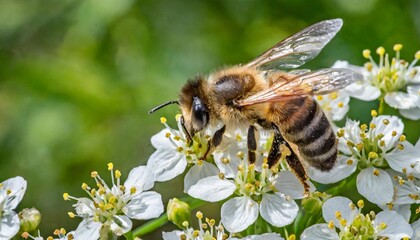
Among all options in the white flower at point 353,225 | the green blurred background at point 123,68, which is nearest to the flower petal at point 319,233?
the white flower at point 353,225

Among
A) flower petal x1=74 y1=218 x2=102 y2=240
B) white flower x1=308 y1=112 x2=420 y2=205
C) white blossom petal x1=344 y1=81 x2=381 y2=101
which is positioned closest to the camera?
flower petal x1=74 y1=218 x2=102 y2=240

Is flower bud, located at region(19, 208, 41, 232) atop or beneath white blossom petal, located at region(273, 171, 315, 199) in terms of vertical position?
atop

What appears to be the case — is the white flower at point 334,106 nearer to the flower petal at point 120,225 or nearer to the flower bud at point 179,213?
the flower bud at point 179,213

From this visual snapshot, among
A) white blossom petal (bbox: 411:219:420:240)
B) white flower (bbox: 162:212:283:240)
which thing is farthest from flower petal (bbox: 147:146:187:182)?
white blossom petal (bbox: 411:219:420:240)

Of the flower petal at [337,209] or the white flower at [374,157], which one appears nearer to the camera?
the flower petal at [337,209]

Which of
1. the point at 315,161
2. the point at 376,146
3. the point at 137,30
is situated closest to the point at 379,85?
the point at 376,146

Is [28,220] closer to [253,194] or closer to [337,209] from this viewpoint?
[253,194]

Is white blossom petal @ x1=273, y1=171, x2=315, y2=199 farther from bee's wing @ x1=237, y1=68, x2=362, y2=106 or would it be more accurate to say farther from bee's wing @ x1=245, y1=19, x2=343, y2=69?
bee's wing @ x1=245, y1=19, x2=343, y2=69

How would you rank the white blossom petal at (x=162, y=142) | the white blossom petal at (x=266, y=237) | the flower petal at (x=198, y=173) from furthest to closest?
the white blossom petal at (x=162, y=142), the flower petal at (x=198, y=173), the white blossom petal at (x=266, y=237)
